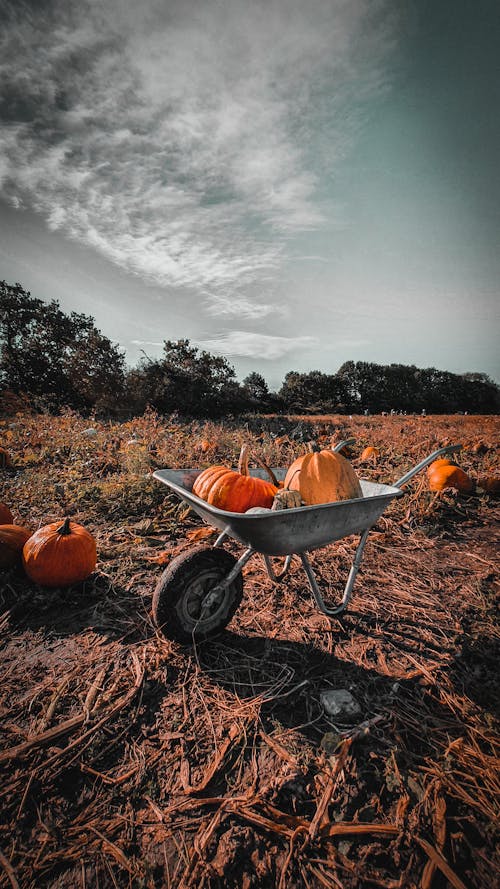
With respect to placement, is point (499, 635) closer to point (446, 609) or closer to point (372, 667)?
point (446, 609)

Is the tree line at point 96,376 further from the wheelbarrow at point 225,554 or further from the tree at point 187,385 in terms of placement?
the wheelbarrow at point 225,554

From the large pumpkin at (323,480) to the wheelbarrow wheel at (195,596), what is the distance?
0.57m

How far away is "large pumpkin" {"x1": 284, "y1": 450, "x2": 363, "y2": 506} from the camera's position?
5.95ft

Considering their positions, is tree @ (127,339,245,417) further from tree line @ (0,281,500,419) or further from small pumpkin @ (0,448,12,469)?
small pumpkin @ (0,448,12,469)

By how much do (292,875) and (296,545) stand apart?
107 centimetres

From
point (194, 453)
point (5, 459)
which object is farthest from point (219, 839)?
point (5, 459)

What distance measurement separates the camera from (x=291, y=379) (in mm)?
40906

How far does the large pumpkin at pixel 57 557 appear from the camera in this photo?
2.24 m

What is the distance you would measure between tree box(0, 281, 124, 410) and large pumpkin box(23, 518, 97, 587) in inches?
476

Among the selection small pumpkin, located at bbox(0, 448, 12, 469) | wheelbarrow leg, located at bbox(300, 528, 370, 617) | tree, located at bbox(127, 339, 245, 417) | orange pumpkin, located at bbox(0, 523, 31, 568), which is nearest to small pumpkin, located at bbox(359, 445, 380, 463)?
wheelbarrow leg, located at bbox(300, 528, 370, 617)

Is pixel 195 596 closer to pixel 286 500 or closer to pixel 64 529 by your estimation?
pixel 286 500

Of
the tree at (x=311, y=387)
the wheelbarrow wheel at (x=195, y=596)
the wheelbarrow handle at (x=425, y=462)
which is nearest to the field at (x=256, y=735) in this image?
the wheelbarrow wheel at (x=195, y=596)

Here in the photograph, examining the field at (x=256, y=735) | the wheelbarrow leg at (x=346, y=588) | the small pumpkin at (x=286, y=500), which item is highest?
the small pumpkin at (x=286, y=500)

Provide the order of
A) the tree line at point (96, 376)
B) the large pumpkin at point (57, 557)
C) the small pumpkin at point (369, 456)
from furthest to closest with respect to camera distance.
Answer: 1. the tree line at point (96, 376)
2. the small pumpkin at point (369, 456)
3. the large pumpkin at point (57, 557)
